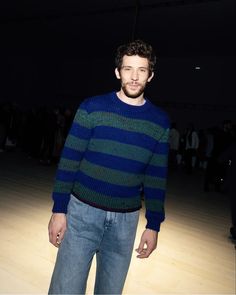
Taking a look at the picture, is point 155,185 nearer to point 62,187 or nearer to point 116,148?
point 116,148

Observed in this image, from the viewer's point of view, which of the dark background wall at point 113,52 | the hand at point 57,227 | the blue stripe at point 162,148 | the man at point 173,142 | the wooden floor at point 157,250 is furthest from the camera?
the man at point 173,142

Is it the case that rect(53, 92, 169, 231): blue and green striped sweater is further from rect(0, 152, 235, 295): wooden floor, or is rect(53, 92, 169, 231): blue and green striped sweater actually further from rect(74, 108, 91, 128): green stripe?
rect(0, 152, 235, 295): wooden floor

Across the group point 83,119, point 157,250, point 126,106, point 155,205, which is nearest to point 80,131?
point 83,119

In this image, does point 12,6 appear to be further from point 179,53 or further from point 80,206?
point 80,206

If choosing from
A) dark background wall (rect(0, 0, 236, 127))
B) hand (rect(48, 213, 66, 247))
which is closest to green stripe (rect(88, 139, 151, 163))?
hand (rect(48, 213, 66, 247))

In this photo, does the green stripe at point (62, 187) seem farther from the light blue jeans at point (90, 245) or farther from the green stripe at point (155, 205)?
the green stripe at point (155, 205)

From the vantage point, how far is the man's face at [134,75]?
182cm

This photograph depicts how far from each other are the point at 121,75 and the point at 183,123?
1436cm

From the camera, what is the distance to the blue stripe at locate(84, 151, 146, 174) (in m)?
1.81

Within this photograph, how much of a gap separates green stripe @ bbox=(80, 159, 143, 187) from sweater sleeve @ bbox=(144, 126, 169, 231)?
16 centimetres

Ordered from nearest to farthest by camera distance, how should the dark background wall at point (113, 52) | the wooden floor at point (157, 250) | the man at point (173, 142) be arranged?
the wooden floor at point (157, 250) → the dark background wall at point (113, 52) → the man at point (173, 142)

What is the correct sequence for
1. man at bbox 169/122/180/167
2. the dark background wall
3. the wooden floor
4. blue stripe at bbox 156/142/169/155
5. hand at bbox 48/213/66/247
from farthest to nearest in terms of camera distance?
man at bbox 169/122/180/167, the dark background wall, the wooden floor, blue stripe at bbox 156/142/169/155, hand at bbox 48/213/66/247

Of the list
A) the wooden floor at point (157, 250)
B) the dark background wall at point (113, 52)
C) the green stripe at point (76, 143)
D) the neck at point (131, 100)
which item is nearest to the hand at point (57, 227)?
the green stripe at point (76, 143)

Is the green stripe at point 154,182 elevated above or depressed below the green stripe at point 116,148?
below
